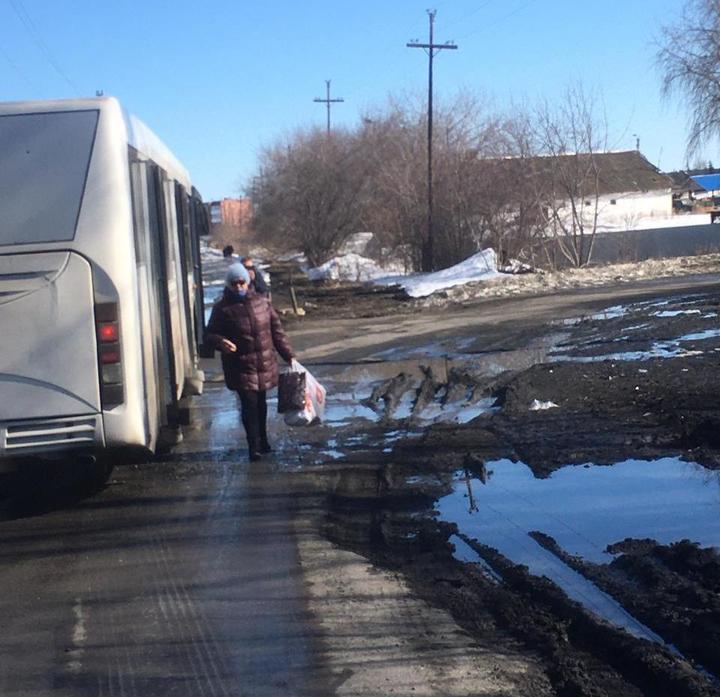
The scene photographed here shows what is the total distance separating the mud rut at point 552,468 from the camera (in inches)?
202

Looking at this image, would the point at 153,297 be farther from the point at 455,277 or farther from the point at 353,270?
the point at 353,270

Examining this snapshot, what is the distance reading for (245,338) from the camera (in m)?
9.98

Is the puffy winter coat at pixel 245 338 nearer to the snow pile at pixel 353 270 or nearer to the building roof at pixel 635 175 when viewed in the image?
the snow pile at pixel 353 270

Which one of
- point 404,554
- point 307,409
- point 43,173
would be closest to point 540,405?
point 307,409

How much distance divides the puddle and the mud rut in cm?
9

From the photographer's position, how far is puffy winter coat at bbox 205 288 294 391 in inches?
392

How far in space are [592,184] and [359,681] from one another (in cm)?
3503

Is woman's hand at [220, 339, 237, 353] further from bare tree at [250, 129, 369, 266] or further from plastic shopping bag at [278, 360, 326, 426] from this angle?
bare tree at [250, 129, 369, 266]

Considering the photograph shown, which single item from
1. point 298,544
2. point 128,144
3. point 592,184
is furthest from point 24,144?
point 592,184

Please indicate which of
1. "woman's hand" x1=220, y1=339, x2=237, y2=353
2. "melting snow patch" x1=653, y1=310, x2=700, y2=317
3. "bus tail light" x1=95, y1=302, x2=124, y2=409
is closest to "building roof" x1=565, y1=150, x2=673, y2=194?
"melting snow patch" x1=653, y1=310, x2=700, y2=317

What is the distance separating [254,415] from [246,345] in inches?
25.7

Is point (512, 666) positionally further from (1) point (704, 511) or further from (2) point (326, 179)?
(2) point (326, 179)

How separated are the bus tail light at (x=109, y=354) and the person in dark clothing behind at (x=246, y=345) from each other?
2.23 metres

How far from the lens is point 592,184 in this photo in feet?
125
